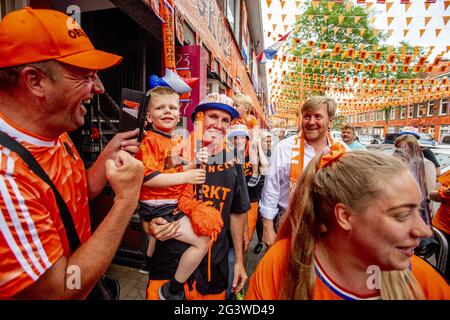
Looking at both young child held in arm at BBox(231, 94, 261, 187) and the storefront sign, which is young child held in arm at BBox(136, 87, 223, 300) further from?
the storefront sign

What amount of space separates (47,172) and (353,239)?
1.43m

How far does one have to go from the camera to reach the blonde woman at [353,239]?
1.01 m

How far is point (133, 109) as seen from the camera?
4.41ft

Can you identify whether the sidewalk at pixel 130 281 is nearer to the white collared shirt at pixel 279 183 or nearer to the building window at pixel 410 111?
the white collared shirt at pixel 279 183

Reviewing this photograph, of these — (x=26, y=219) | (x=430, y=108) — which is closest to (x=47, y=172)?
(x=26, y=219)

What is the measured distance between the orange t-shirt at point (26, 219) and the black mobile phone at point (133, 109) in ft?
1.34

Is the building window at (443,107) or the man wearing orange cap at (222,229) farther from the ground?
the building window at (443,107)

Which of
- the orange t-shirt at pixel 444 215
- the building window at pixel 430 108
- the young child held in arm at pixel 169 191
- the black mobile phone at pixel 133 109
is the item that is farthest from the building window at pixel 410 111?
the black mobile phone at pixel 133 109

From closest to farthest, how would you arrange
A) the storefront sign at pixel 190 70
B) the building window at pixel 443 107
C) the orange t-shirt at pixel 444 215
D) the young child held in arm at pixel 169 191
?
the young child held in arm at pixel 169 191 < the orange t-shirt at pixel 444 215 < the storefront sign at pixel 190 70 < the building window at pixel 443 107

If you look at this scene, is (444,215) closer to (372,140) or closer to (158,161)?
(158,161)

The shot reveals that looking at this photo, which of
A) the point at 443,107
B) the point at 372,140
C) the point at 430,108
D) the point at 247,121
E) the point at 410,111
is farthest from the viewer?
the point at 410,111

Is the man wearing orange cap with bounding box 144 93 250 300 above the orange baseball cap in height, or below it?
below

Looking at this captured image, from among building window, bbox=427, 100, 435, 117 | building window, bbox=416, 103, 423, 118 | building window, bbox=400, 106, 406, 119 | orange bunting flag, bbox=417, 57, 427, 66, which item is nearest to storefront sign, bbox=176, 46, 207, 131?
orange bunting flag, bbox=417, 57, 427, 66

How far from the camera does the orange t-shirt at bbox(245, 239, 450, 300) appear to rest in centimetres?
110
